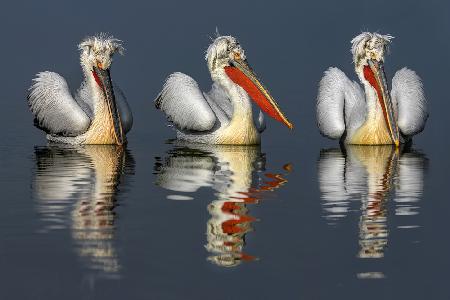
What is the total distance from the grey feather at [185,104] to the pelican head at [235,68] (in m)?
0.34

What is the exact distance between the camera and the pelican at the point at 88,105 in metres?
11.2

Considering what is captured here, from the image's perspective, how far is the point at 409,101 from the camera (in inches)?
462

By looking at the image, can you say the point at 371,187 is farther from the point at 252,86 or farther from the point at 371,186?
the point at 252,86

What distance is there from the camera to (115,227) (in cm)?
566

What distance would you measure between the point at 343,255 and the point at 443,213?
161cm

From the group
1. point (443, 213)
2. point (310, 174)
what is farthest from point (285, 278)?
point (310, 174)

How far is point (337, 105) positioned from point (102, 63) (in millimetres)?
2748

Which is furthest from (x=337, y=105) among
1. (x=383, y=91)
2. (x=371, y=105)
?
(x=383, y=91)

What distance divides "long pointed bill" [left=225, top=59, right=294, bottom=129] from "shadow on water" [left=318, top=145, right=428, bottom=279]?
2.46 ft

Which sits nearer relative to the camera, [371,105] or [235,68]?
[371,105]

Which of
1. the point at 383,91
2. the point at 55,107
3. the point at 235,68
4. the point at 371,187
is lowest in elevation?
the point at 371,187

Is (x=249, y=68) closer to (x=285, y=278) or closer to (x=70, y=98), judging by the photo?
(x=70, y=98)

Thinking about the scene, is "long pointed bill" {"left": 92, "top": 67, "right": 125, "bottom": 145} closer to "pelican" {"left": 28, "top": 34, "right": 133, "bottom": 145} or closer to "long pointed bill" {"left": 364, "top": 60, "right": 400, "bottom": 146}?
"pelican" {"left": 28, "top": 34, "right": 133, "bottom": 145}

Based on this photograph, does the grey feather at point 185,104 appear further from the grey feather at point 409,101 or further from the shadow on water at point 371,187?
the grey feather at point 409,101
